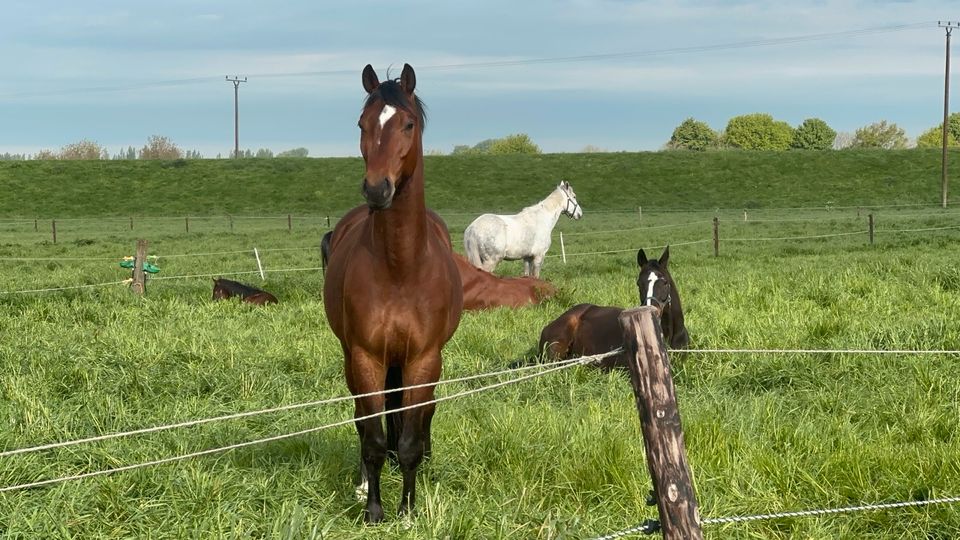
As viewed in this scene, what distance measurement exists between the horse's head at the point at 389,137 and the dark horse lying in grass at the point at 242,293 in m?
8.53

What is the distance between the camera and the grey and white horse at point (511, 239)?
17750 millimetres

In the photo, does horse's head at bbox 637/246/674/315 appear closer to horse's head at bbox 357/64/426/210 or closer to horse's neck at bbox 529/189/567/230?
horse's head at bbox 357/64/426/210

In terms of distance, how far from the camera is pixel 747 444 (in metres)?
4.74

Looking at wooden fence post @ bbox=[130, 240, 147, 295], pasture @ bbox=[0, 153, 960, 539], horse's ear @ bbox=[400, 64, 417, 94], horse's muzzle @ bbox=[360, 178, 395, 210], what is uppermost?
horse's ear @ bbox=[400, 64, 417, 94]

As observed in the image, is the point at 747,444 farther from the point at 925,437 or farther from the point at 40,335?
the point at 40,335

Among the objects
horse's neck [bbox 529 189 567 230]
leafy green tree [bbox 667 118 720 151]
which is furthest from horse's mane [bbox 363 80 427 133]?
leafy green tree [bbox 667 118 720 151]

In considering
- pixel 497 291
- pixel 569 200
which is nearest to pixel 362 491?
pixel 497 291

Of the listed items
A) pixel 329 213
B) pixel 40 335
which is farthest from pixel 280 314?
pixel 329 213

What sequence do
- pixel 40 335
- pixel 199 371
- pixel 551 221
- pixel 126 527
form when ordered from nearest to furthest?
1. pixel 126 527
2. pixel 199 371
3. pixel 40 335
4. pixel 551 221

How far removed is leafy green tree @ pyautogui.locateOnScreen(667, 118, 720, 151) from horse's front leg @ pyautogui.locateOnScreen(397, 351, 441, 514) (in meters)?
106

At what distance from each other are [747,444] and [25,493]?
11.7 ft

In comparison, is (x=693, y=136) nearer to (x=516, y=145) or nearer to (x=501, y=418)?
(x=516, y=145)

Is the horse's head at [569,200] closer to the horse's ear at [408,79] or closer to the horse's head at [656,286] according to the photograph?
the horse's head at [656,286]

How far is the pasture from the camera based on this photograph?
404 centimetres
